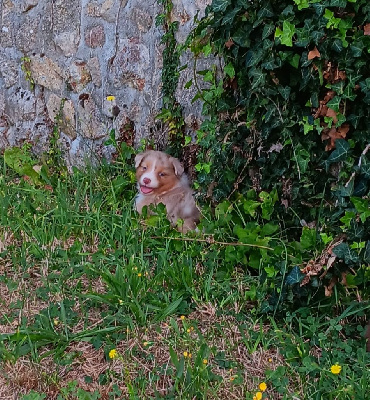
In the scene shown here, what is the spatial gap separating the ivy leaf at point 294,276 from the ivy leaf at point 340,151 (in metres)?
0.61

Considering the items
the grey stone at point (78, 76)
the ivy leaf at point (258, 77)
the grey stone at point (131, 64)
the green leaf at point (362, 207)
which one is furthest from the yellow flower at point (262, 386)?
the grey stone at point (78, 76)

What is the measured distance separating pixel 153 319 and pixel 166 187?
1.29m

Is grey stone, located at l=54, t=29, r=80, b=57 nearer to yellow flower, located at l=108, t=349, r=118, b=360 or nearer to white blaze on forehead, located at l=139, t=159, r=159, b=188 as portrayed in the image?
white blaze on forehead, located at l=139, t=159, r=159, b=188

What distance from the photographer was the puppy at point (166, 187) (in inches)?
167

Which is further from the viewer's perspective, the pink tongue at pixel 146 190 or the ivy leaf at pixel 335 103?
the pink tongue at pixel 146 190

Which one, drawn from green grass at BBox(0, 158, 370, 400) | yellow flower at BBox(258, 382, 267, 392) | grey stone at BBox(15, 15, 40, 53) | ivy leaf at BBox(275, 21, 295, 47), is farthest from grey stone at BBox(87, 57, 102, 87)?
yellow flower at BBox(258, 382, 267, 392)

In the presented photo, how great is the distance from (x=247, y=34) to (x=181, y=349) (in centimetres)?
163

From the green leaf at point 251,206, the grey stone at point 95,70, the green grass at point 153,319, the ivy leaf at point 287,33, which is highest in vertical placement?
the ivy leaf at point 287,33

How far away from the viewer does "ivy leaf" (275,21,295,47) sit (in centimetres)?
298

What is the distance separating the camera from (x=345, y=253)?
3096 millimetres

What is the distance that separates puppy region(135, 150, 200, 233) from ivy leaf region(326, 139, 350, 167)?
1314 mm

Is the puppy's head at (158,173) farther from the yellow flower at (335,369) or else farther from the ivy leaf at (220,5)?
the yellow flower at (335,369)

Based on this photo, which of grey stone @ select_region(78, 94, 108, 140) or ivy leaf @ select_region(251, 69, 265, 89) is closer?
ivy leaf @ select_region(251, 69, 265, 89)

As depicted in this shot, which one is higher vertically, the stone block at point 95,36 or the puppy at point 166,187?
the stone block at point 95,36
